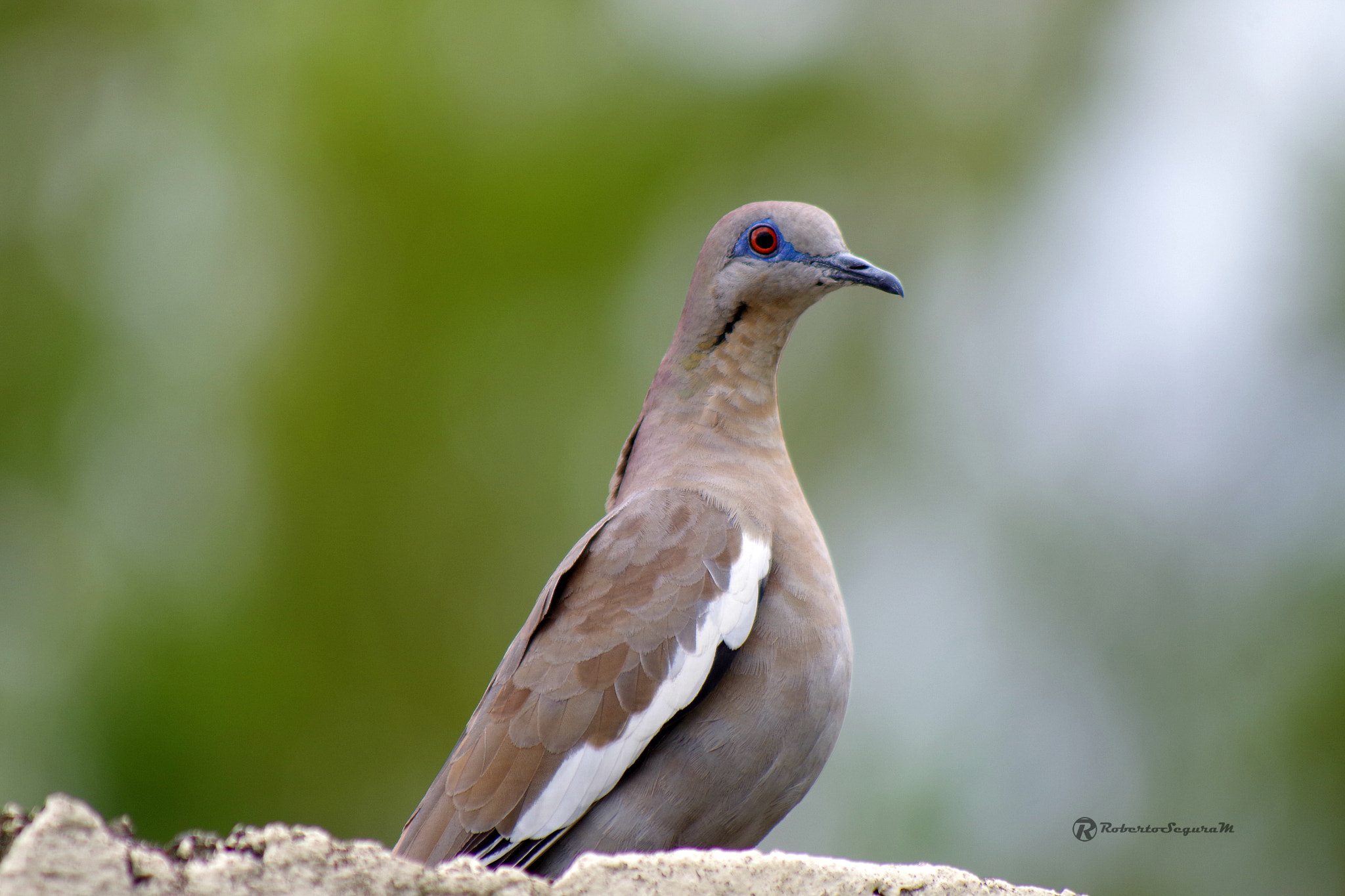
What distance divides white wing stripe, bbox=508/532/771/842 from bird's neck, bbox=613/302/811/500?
1.96 feet

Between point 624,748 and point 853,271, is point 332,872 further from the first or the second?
point 853,271

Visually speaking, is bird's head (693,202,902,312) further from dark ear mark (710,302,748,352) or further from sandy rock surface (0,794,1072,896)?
sandy rock surface (0,794,1072,896)

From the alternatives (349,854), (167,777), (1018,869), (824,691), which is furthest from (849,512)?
(349,854)

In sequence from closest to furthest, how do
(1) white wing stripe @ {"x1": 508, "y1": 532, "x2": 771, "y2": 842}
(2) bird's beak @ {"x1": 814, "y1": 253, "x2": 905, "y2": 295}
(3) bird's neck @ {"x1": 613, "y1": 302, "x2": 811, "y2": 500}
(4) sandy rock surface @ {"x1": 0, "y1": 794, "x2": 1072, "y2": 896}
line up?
(4) sandy rock surface @ {"x1": 0, "y1": 794, "x2": 1072, "y2": 896} → (1) white wing stripe @ {"x1": 508, "y1": 532, "x2": 771, "y2": 842} → (3) bird's neck @ {"x1": 613, "y1": 302, "x2": 811, "y2": 500} → (2) bird's beak @ {"x1": 814, "y1": 253, "x2": 905, "y2": 295}

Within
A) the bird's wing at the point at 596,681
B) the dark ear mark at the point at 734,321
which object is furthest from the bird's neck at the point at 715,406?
the bird's wing at the point at 596,681

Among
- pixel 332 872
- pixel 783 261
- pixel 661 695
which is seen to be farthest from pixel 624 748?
pixel 783 261

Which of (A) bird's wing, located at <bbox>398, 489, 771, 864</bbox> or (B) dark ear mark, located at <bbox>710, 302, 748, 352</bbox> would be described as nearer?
(A) bird's wing, located at <bbox>398, 489, 771, 864</bbox>

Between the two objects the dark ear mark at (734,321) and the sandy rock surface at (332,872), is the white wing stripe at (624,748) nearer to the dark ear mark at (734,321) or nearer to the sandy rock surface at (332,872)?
the sandy rock surface at (332,872)

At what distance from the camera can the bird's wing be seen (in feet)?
9.39

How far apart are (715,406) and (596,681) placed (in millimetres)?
990

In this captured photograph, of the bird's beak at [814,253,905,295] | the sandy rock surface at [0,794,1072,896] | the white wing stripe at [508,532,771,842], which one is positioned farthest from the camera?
the bird's beak at [814,253,905,295]

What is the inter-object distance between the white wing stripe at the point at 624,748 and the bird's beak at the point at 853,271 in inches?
47.9

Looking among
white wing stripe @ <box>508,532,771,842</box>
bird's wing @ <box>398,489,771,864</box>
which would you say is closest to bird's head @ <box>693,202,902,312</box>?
bird's wing @ <box>398,489,771,864</box>

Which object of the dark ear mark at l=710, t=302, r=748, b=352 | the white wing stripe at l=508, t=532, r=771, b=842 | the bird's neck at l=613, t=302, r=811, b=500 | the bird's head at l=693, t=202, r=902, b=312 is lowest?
the white wing stripe at l=508, t=532, r=771, b=842
